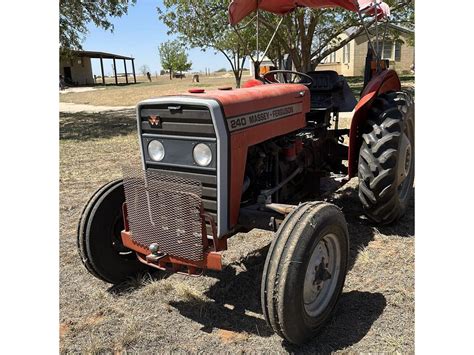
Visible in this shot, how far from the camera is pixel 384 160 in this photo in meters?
3.85

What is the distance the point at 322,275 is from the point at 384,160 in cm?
149

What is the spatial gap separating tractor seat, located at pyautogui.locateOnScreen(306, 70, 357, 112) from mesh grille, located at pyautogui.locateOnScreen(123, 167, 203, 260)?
244 centimetres

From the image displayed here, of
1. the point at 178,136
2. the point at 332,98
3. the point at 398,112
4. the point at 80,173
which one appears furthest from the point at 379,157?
the point at 80,173

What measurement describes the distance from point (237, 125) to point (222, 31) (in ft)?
57.5

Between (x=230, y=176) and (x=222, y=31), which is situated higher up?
(x=222, y=31)

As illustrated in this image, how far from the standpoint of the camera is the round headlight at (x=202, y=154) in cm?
283

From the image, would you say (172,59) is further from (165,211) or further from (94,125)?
(165,211)

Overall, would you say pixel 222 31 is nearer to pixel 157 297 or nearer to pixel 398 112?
pixel 398 112

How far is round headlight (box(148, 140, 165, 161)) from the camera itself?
9.97 ft

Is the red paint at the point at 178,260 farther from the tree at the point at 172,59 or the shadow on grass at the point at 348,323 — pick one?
the tree at the point at 172,59

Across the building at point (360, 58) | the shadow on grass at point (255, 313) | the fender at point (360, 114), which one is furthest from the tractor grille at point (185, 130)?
the building at point (360, 58)

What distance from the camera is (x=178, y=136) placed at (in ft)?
9.59

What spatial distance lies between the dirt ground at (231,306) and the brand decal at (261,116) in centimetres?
127

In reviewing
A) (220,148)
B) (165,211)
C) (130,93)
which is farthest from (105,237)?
(130,93)
